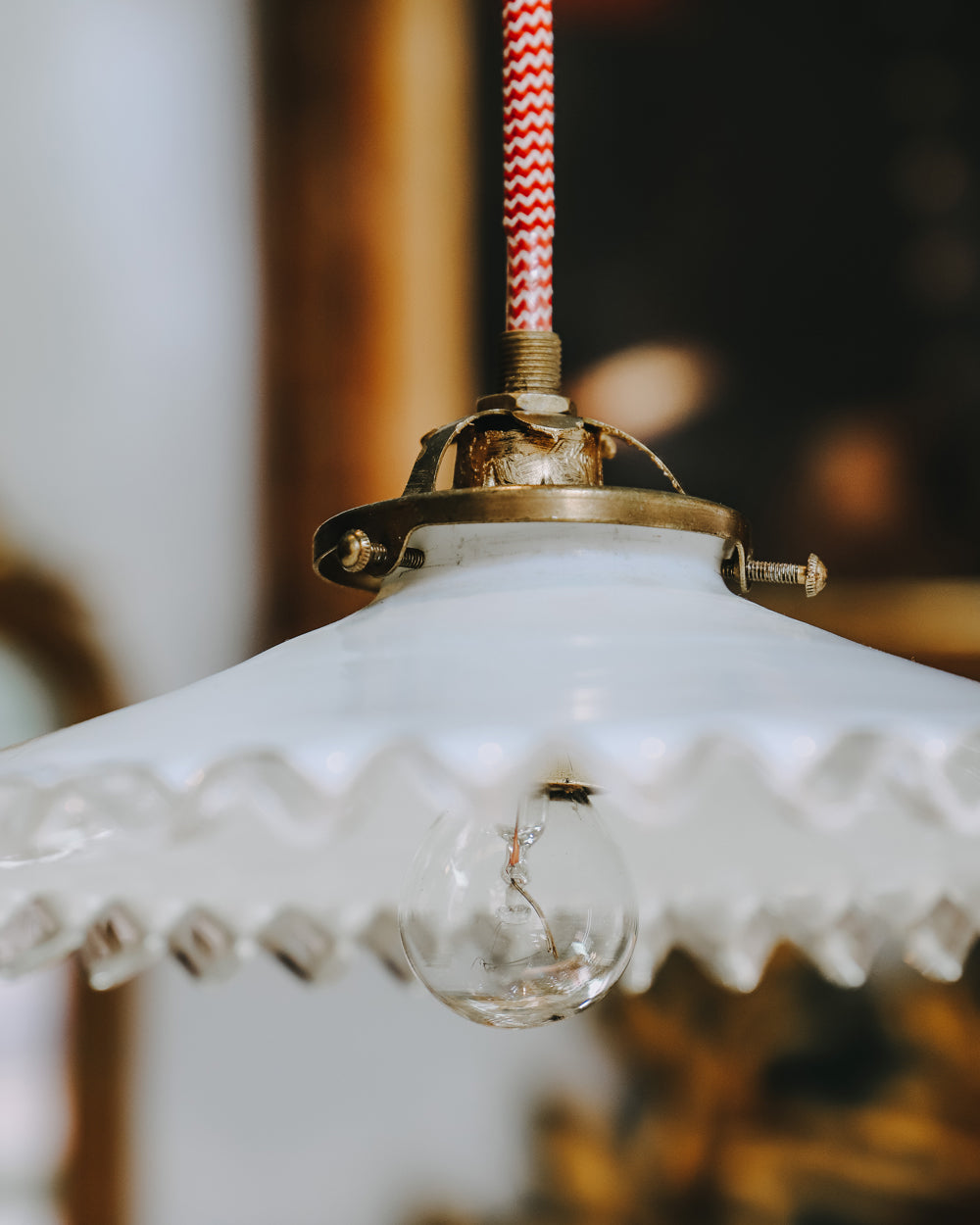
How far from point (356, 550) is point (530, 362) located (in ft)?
0.32

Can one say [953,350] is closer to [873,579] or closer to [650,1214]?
[873,579]

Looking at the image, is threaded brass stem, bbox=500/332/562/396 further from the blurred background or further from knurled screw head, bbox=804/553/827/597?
the blurred background

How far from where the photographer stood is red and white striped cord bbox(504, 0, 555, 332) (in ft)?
1.09

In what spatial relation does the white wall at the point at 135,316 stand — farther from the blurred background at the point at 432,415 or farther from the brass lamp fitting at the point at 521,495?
the brass lamp fitting at the point at 521,495

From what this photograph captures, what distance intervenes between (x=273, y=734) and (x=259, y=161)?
2.67ft

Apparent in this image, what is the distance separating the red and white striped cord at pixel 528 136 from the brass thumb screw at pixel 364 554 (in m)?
0.10

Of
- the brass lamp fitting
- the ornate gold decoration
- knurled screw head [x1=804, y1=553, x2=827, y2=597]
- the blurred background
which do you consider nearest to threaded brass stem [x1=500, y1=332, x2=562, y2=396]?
the brass lamp fitting

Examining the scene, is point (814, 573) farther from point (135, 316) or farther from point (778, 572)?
point (135, 316)

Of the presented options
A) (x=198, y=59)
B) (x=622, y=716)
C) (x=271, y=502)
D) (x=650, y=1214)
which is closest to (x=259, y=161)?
(x=198, y=59)

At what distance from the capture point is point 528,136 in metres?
0.34

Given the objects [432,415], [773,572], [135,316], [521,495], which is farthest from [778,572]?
[135,316]

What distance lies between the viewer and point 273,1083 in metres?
0.84

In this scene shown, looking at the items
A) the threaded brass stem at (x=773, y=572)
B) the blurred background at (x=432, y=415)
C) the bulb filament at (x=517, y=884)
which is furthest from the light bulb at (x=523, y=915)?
the blurred background at (x=432, y=415)

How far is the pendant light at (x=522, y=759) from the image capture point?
0.21 metres
